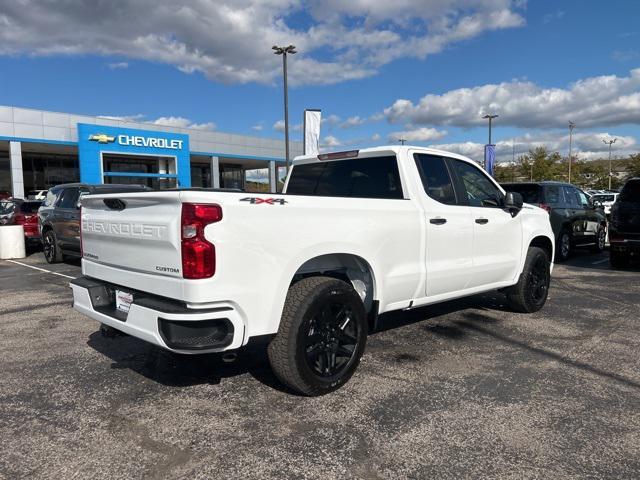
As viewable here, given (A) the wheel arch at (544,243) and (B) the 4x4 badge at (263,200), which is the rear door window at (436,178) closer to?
(B) the 4x4 badge at (263,200)

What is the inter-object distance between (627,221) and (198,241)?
349 inches

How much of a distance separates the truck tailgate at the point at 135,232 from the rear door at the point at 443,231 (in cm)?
230

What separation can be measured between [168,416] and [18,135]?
88.6 ft

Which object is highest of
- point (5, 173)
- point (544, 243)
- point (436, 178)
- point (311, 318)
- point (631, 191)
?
point (5, 173)

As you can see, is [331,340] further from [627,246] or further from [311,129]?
[311,129]

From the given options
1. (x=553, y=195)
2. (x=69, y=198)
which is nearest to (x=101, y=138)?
(x=69, y=198)

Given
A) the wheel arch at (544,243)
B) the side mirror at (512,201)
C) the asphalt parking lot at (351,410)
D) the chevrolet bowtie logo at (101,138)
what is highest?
the chevrolet bowtie logo at (101,138)

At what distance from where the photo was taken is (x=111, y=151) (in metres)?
28.8

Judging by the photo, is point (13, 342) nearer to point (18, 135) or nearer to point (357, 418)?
point (357, 418)

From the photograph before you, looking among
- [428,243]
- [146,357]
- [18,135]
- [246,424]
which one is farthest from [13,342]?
[18,135]

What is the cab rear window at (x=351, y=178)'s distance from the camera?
15.1ft

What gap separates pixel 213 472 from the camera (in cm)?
263

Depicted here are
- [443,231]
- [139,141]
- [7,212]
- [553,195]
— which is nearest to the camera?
[443,231]

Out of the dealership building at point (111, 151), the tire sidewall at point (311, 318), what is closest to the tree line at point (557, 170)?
the dealership building at point (111, 151)
